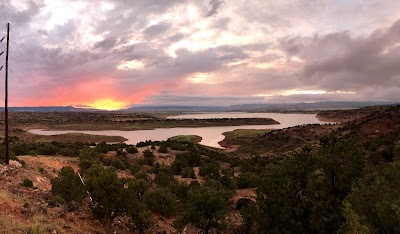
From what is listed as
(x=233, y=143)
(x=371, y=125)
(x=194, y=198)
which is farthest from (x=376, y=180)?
(x=233, y=143)

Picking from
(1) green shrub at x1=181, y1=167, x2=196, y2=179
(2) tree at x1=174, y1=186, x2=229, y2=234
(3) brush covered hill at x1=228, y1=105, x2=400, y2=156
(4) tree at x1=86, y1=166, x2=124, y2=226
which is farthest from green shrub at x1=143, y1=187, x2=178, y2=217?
(3) brush covered hill at x1=228, y1=105, x2=400, y2=156

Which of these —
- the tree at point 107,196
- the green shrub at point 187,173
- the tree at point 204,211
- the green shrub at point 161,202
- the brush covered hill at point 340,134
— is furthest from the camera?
the brush covered hill at point 340,134

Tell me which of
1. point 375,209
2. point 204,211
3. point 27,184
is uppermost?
point 375,209

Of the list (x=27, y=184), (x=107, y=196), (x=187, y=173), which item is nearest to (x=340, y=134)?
(x=187, y=173)

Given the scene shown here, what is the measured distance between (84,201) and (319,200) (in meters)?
15.3

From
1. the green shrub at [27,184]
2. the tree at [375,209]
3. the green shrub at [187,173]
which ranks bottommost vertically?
the green shrub at [187,173]

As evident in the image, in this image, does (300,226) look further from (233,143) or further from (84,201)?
(233,143)

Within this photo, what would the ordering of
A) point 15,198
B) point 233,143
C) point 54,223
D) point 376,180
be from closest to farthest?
point 376,180
point 54,223
point 15,198
point 233,143

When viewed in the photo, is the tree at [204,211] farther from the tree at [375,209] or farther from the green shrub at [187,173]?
the green shrub at [187,173]

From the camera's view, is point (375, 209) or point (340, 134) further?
point (340, 134)

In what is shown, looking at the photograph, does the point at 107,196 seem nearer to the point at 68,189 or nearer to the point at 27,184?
the point at 68,189

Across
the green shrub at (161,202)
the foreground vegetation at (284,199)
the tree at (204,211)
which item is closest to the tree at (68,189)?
the foreground vegetation at (284,199)

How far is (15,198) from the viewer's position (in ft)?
57.7

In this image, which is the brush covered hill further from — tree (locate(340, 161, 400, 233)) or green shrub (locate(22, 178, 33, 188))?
green shrub (locate(22, 178, 33, 188))
